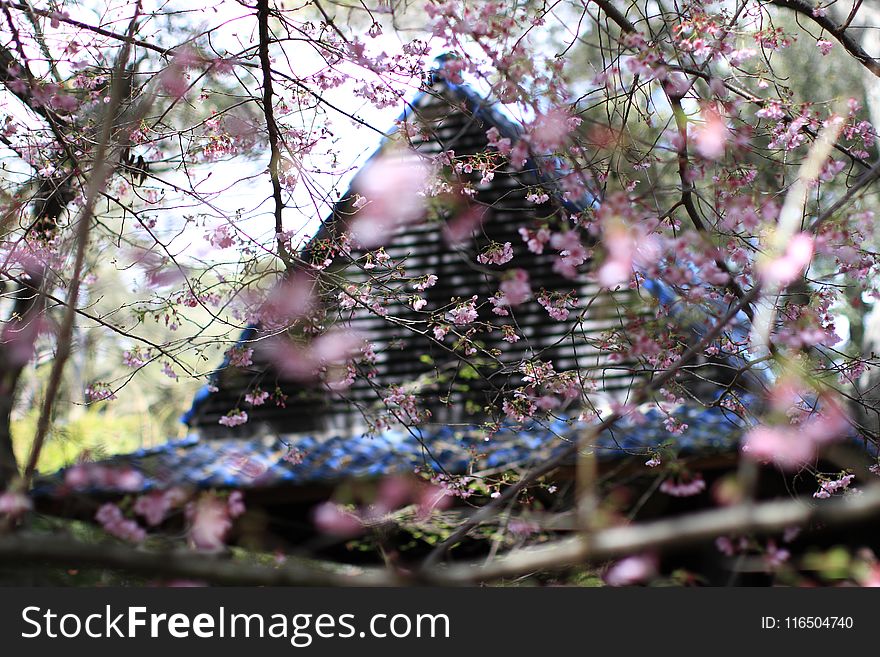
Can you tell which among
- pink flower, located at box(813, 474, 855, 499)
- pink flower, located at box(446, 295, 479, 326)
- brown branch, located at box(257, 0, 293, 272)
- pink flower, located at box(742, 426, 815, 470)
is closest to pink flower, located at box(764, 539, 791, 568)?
pink flower, located at box(813, 474, 855, 499)

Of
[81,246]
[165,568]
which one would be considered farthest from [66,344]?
[165,568]

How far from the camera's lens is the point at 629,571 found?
4480 millimetres

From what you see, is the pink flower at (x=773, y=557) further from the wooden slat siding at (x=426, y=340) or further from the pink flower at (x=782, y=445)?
the wooden slat siding at (x=426, y=340)

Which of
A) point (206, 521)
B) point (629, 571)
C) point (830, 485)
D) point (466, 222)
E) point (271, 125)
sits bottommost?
point (629, 571)

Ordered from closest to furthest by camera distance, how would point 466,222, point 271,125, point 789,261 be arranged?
point 789,261
point 271,125
point 466,222

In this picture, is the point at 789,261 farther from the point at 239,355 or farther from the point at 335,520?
the point at 335,520

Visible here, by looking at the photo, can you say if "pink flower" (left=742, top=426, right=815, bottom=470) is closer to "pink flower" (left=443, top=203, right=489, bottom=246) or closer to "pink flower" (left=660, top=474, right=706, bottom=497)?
"pink flower" (left=660, top=474, right=706, bottom=497)

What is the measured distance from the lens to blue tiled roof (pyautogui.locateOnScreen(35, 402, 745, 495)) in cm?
530

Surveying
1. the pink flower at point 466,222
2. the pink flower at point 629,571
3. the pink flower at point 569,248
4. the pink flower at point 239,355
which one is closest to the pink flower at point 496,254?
the pink flower at point 466,222

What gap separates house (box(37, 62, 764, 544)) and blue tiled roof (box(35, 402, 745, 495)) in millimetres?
15

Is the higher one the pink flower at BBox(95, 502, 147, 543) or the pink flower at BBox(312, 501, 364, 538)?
the pink flower at BBox(312, 501, 364, 538)

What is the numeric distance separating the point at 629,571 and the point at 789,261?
2.23m

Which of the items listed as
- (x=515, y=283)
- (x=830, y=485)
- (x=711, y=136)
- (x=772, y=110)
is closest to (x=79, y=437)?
(x=515, y=283)

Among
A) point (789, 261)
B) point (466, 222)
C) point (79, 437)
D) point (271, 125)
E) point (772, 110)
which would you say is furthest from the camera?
point (466, 222)
